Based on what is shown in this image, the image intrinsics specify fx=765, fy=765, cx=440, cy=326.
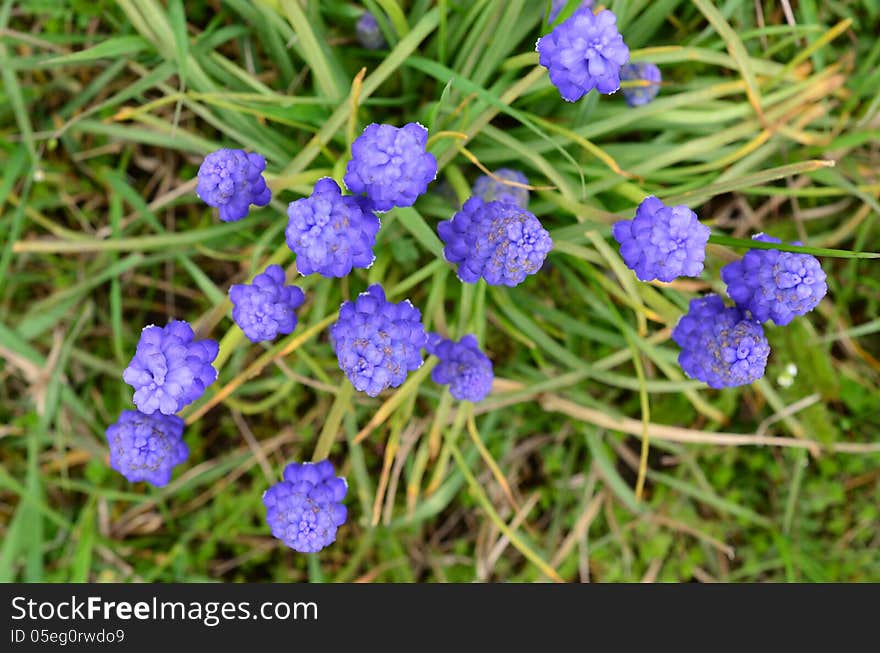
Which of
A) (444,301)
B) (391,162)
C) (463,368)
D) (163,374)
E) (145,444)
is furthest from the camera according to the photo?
(444,301)

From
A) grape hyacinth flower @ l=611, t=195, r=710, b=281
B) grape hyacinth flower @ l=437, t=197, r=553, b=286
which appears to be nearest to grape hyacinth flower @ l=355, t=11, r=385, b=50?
grape hyacinth flower @ l=437, t=197, r=553, b=286

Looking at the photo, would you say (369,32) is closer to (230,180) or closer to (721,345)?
(230,180)

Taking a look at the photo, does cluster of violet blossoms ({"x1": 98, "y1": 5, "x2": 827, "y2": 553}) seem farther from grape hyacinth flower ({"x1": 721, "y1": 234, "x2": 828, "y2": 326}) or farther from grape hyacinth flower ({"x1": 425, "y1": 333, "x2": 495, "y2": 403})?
grape hyacinth flower ({"x1": 425, "y1": 333, "x2": 495, "y2": 403})

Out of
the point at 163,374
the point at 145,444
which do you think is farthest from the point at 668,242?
the point at 145,444

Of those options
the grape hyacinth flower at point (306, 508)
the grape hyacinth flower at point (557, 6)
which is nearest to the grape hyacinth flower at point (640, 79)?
the grape hyacinth flower at point (557, 6)

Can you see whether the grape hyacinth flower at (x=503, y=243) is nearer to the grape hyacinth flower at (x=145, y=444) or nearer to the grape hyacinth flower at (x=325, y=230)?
the grape hyacinth flower at (x=325, y=230)
